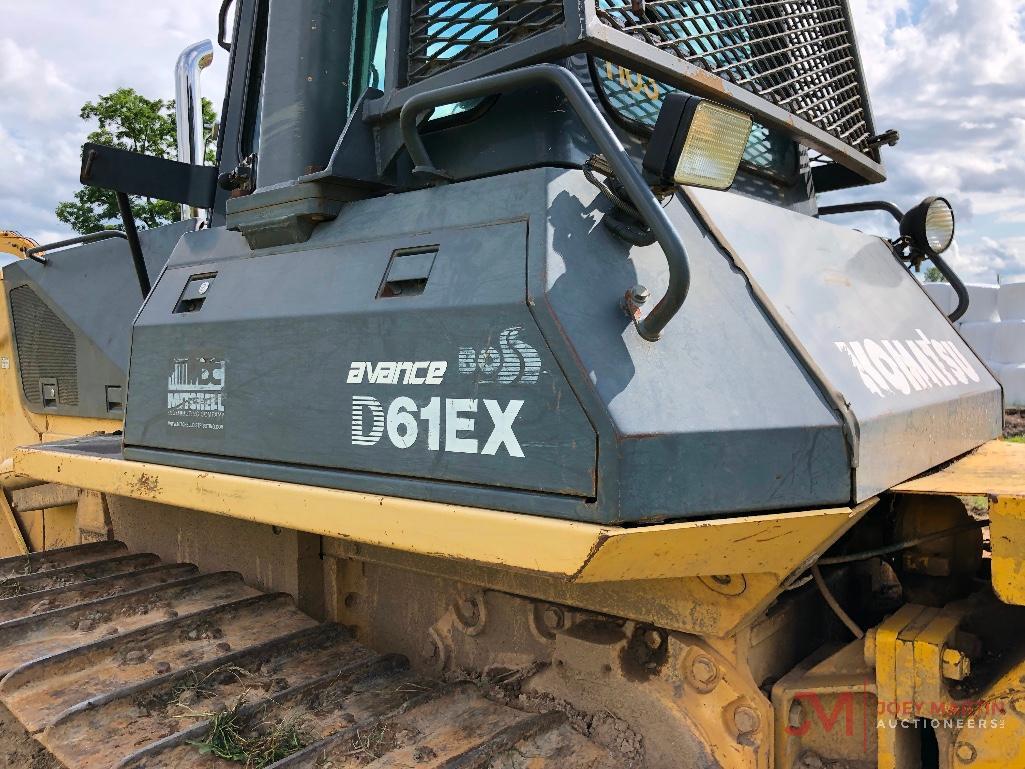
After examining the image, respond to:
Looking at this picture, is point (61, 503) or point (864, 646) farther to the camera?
point (61, 503)

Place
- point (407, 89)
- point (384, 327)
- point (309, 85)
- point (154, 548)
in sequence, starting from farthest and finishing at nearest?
point (154, 548) → point (309, 85) → point (407, 89) → point (384, 327)

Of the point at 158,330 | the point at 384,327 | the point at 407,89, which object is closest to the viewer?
the point at 384,327

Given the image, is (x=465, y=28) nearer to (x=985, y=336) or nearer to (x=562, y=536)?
(x=562, y=536)

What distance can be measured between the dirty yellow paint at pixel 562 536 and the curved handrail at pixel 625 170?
1.30 feet

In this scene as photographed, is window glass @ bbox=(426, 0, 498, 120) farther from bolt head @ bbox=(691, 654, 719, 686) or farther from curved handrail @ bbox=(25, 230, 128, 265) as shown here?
curved handrail @ bbox=(25, 230, 128, 265)

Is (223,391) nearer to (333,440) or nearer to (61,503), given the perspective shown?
(333,440)

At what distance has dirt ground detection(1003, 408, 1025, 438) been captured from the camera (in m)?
9.38

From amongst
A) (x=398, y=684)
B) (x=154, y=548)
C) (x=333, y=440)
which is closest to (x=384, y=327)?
(x=333, y=440)

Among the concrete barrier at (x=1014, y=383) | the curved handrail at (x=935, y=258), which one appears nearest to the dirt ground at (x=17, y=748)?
the curved handrail at (x=935, y=258)

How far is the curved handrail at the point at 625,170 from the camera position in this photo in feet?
5.43

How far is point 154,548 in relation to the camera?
11.1ft

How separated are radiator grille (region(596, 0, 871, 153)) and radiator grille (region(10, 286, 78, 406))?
2.92m

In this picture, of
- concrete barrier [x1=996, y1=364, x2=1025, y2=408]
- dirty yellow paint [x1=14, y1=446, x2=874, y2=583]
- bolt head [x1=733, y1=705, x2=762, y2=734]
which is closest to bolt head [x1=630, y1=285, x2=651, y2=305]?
dirty yellow paint [x1=14, y1=446, x2=874, y2=583]

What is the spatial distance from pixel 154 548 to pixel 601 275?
2.30m
